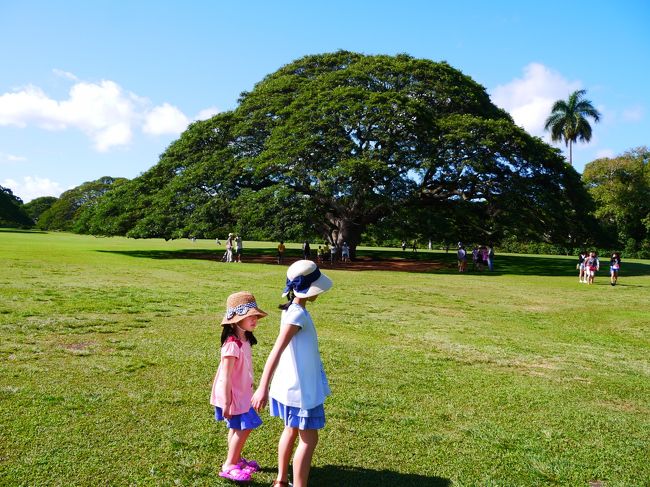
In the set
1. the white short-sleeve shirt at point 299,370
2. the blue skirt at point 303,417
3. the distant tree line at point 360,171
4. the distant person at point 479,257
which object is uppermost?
the distant tree line at point 360,171

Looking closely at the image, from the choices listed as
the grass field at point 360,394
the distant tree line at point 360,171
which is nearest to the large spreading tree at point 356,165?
the distant tree line at point 360,171

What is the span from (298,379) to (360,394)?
2.66 meters

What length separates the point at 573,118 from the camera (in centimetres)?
6028

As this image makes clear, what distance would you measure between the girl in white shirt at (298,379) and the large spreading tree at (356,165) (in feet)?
73.8

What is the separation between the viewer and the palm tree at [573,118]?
197ft

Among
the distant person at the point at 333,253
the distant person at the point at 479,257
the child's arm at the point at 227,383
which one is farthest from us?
the distant person at the point at 479,257

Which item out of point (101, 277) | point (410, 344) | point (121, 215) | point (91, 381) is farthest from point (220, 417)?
point (121, 215)

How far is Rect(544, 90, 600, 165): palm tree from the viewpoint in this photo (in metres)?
60.2

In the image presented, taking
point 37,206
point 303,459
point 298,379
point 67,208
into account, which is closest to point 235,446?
point 303,459

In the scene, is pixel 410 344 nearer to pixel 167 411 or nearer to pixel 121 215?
pixel 167 411

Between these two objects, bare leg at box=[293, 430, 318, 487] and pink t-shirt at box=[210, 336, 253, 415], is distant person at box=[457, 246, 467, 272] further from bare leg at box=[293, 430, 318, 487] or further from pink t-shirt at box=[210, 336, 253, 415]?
bare leg at box=[293, 430, 318, 487]

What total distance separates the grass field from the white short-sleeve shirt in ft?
2.97

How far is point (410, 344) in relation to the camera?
8.80 meters

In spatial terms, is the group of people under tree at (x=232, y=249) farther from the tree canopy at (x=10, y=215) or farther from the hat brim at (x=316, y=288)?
the tree canopy at (x=10, y=215)
